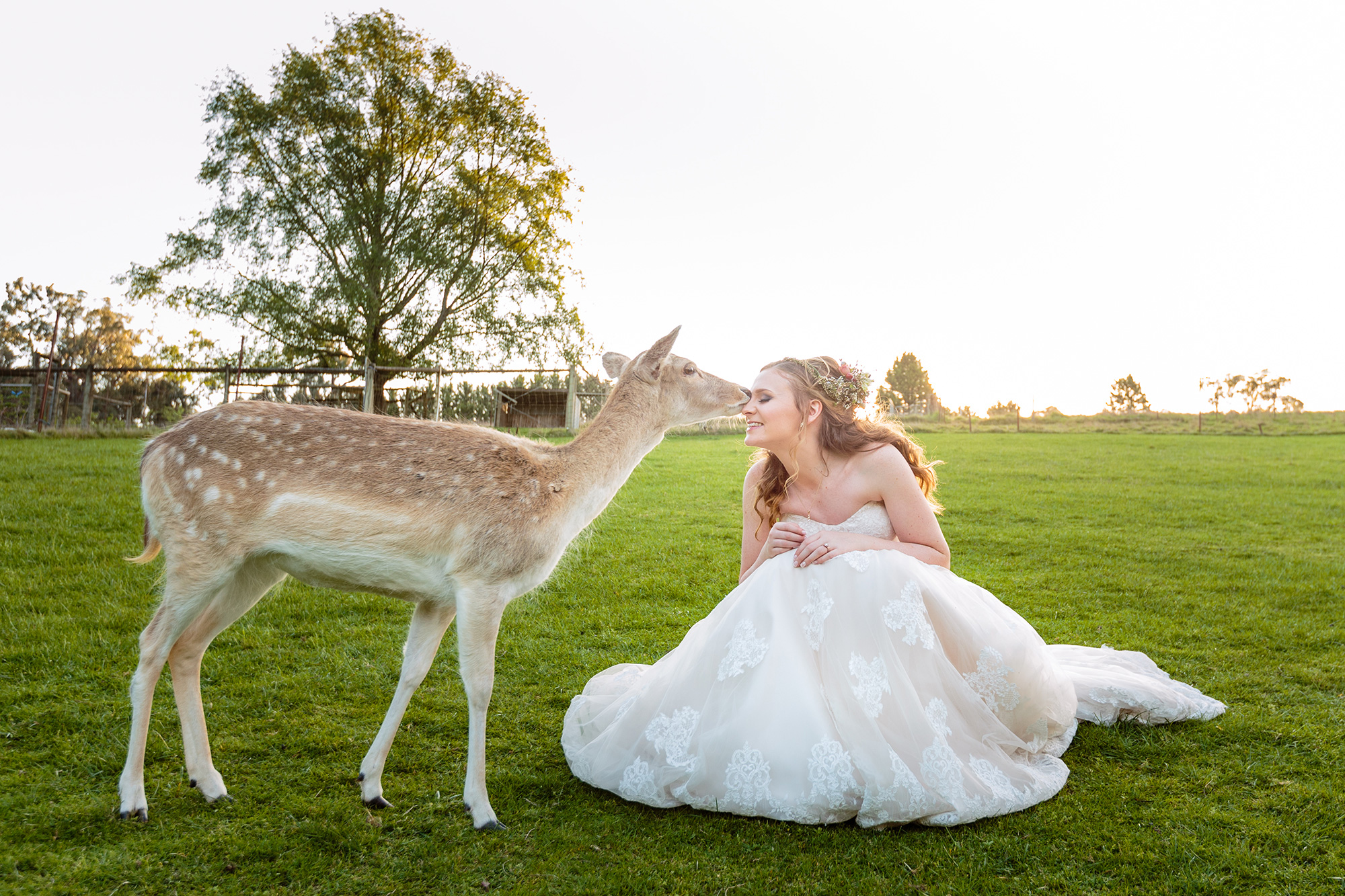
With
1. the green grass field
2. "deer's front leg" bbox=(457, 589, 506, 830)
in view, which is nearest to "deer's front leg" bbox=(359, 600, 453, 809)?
the green grass field

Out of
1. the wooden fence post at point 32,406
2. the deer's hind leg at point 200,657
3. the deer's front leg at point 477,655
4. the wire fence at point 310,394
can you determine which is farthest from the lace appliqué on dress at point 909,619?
the wooden fence post at point 32,406

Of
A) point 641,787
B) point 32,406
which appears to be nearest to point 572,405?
point 32,406

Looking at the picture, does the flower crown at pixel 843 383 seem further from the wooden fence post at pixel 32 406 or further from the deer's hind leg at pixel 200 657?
the wooden fence post at pixel 32 406

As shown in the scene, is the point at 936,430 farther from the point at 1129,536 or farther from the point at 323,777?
the point at 323,777

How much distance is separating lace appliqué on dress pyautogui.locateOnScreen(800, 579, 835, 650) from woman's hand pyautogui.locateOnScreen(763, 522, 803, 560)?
0.31 metres

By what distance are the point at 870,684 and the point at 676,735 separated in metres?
0.86

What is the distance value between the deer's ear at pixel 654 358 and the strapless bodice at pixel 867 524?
42.0 inches

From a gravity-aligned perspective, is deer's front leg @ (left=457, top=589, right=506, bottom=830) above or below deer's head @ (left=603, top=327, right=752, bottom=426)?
below

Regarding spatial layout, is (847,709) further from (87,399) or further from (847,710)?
(87,399)

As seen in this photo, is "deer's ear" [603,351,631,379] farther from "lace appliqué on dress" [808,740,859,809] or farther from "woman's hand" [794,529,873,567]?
"lace appliqué on dress" [808,740,859,809]

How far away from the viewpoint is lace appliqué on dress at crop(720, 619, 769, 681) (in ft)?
11.9

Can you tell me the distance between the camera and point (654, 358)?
445 centimetres

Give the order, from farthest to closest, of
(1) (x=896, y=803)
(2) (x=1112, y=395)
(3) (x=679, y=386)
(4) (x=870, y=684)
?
(2) (x=1112, y=395)
(3) (x=679, y=386)
(4) (x=870, y=684)
(1) (x=896, y=803)

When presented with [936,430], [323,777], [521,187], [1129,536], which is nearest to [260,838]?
[323,777]
